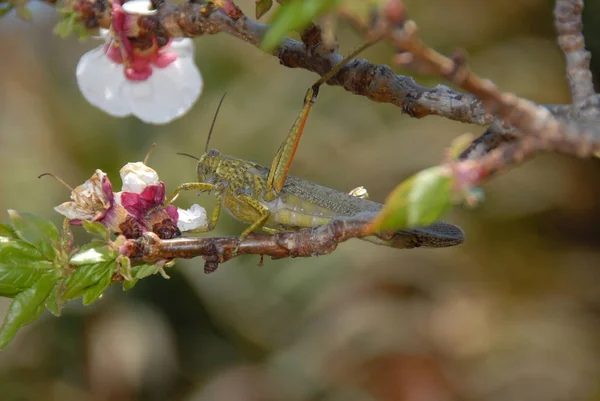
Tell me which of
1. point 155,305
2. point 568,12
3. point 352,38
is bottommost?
point 155,305

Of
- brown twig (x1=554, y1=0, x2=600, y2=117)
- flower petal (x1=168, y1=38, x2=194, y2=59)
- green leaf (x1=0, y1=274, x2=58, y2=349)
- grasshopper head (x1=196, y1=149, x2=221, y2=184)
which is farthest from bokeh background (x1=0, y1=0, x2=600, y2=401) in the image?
brown twig (x1=554, y1=0, x2=600, y2=117)

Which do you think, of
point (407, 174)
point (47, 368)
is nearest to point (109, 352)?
point (47, 368)

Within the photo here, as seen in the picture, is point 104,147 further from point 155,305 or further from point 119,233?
point 119,233

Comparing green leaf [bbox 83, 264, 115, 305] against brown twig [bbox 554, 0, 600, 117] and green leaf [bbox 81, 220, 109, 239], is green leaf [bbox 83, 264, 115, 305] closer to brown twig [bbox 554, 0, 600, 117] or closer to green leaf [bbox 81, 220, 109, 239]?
green leaf [bbox 81, 220, 109, 239]

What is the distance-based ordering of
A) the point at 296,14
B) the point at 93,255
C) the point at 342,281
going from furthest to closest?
the point at 342,281 → the point at 93,255 → the point at 296,14

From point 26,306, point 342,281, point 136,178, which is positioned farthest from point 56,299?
point 342,281

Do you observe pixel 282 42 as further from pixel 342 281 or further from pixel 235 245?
pixel 342 281
